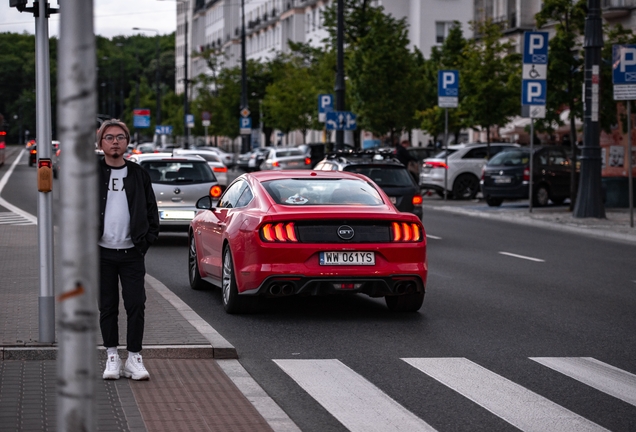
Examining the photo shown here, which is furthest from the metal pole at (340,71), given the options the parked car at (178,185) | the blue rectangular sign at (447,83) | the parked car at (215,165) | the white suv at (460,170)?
the parked car at (178,185)

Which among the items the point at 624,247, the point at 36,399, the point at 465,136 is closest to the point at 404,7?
the point at 465,136

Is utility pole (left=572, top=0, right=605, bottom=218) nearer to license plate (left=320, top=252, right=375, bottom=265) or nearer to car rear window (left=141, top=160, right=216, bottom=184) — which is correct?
car rear window (left=141, top=160, right=216, bottom=184)

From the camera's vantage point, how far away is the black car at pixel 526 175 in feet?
104

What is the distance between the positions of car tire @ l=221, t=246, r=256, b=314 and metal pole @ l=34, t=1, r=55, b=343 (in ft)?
9.47

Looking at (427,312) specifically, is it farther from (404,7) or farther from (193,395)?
(404,7)

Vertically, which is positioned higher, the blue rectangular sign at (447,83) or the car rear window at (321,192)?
the blue rectangular sign at (447,83)

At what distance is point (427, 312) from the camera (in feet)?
38.8

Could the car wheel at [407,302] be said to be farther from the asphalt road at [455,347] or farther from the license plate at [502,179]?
the license plate at [502,179]

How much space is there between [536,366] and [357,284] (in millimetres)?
2525

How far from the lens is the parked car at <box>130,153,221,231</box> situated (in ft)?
67.2

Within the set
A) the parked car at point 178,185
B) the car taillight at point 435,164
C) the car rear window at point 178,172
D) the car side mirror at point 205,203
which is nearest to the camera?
the car side mirror at point 205,203

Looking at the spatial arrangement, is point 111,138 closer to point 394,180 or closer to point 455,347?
point 455,347

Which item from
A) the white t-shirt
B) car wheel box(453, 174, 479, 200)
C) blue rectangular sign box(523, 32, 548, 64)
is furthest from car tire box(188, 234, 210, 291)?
car wheel box(453, 174, 479, 200)

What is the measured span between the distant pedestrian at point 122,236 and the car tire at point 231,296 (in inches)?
135
